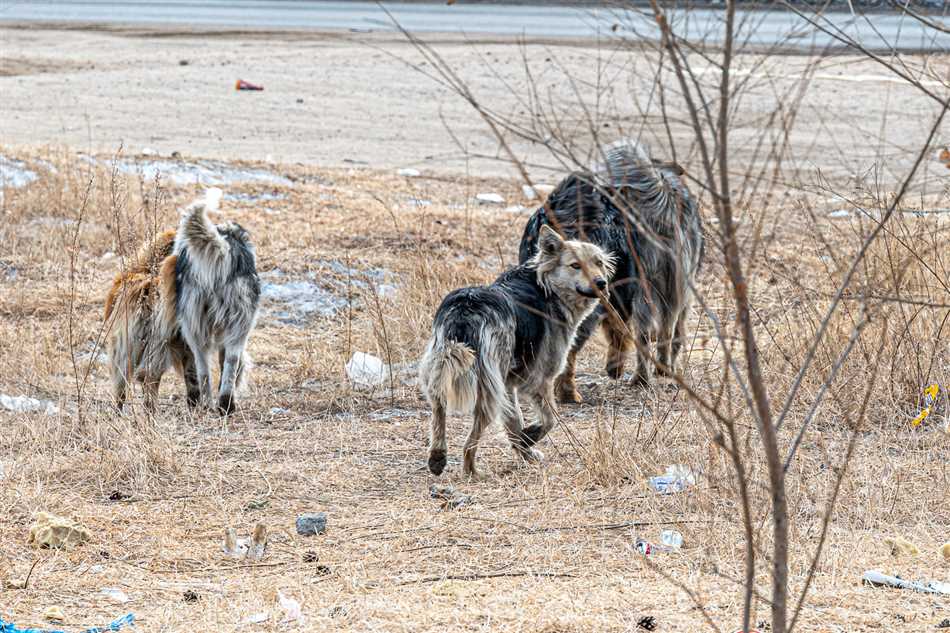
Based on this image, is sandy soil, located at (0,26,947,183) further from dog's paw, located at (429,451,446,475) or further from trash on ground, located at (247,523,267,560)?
trash on ground, located at (247,523,267,560)

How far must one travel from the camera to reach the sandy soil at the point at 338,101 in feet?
47.6

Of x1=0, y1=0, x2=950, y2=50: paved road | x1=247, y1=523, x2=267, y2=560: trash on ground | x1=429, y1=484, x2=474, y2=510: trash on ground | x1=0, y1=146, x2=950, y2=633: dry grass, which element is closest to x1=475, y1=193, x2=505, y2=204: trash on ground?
x1=0, y1=146, x2=950, y2=633: dry grass

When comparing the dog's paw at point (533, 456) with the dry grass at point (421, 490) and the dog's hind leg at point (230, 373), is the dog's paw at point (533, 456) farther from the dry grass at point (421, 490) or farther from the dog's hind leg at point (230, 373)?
the dog's hind leg at point (230, 373)

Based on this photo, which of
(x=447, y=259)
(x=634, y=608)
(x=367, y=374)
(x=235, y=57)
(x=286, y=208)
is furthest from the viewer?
(x=235, y=57)

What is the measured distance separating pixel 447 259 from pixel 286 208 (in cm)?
219

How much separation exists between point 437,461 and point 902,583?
2301 mm

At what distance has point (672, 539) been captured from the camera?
4.72m

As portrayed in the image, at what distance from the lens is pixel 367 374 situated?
747 cm

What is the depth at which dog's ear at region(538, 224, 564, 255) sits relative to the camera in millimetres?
6105

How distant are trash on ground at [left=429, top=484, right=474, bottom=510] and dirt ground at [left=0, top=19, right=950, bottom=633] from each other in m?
0.04

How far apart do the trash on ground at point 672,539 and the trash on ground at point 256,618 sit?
1.61m

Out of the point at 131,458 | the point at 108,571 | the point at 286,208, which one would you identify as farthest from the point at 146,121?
the point at 108,571

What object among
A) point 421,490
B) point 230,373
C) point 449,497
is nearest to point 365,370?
point 230,373

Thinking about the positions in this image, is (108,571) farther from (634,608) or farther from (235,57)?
(235,57)
